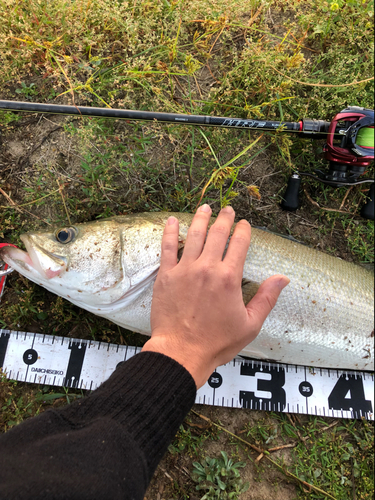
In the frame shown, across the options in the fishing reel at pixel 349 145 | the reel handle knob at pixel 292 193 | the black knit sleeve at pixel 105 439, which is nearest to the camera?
the black knit sleeve at pixel 105 439

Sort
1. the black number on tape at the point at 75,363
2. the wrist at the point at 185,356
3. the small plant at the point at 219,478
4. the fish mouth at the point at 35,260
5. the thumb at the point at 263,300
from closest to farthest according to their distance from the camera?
1. the wrist at the point at 185,356
2. the thumb at the point at 263,300
3. the fish mouth at the point at 35,260
4. the small plant at the point at 219,478
5. the black number on tape at the point at 75,363

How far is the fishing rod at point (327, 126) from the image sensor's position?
2.48 m

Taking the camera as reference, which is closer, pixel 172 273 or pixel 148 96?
pixel 172 273

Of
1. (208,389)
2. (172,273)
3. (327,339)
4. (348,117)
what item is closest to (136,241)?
(172,273)

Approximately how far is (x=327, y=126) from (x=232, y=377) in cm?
227

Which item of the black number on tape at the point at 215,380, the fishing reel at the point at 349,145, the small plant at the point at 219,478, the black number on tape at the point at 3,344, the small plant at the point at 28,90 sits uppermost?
the small plant at the point at 28,90

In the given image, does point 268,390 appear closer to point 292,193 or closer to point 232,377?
point 232,377

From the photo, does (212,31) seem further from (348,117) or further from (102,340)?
(102,340)

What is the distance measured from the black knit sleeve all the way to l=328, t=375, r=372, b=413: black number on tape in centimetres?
175

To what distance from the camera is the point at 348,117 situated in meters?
2.53

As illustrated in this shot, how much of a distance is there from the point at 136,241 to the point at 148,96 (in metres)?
1.45

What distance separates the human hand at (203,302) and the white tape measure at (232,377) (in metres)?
0.91

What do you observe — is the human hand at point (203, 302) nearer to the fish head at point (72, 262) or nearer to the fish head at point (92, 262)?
the fish head at point (92, 262)

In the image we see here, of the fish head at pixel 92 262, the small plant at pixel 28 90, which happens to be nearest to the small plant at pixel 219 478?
the fish head at pixel 92 262
